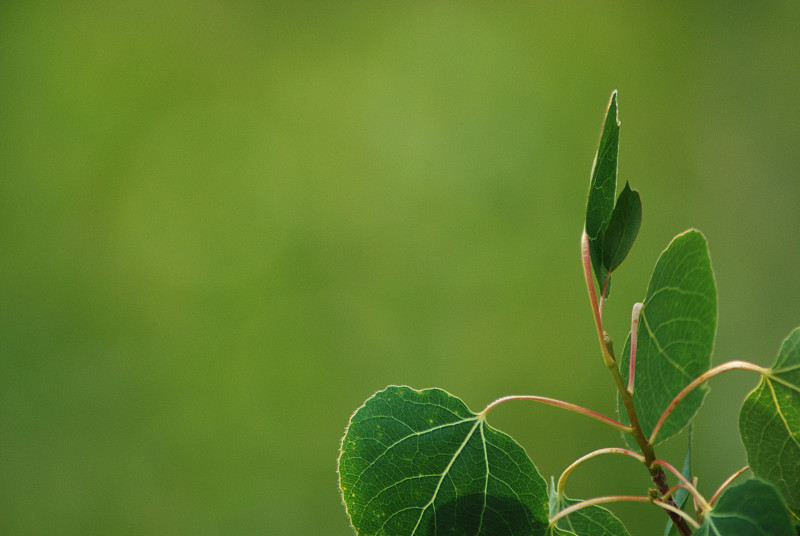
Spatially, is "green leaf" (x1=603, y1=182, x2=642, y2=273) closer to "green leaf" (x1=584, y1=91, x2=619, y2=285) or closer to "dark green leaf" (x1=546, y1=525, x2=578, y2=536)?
"green leaf" (x1=584, y1=91, x2=619, y2=285)

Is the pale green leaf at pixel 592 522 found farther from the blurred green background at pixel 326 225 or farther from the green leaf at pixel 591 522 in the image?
the blurred green background at pixel 326 225

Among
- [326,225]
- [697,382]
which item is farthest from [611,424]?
[326,225]

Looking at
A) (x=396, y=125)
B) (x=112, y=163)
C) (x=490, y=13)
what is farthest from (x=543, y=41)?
(x=112, y=163)

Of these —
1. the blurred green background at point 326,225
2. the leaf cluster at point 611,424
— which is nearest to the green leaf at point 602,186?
the leaf cluster at point 611,424

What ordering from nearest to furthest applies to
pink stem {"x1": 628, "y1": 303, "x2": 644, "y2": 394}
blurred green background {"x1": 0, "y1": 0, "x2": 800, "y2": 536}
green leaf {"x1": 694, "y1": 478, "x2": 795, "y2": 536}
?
green leaf {"x1": 694, "y1": 478, "x2": 795, "y2": 536} → pink stem {"x1": 628, "y1": 303, "x2": 644, "y2": 394} → blurred green background {"x1": 0, "y1": 0, "x2": 800, "y2": 536}

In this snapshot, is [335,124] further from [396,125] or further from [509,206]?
[509,206]

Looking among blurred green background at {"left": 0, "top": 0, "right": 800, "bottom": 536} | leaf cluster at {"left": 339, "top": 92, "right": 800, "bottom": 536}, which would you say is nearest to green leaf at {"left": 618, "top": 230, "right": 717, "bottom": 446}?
leaf cluster at {"left": 339, "top": 92, "right": 800, "bottom": 536}

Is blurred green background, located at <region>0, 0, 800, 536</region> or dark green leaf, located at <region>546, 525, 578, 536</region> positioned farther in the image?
blurred green background, located at <region>0, 0, 800, 536</region>

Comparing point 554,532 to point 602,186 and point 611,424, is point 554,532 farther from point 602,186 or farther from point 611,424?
point 602,186
